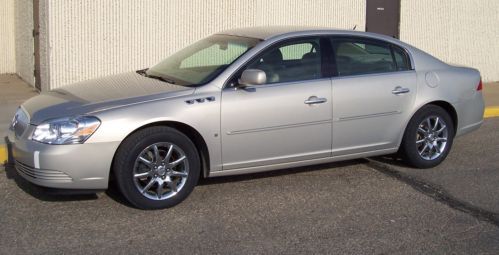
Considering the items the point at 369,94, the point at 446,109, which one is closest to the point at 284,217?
the point at 369,94

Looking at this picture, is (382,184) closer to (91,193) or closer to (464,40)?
(91,193)

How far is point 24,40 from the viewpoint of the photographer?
39.9 ft

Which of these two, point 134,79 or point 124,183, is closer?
point 124,183

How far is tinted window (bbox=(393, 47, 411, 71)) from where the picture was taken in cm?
681

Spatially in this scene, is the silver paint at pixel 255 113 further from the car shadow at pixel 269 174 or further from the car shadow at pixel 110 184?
the car shadow at pixel 269 174

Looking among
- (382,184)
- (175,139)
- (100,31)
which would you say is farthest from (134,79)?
(100,31)

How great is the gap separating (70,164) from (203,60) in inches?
76.6

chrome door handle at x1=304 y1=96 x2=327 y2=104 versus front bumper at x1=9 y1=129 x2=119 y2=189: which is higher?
chrome door handle at x1=304 y1=96 x2=327 y2=104

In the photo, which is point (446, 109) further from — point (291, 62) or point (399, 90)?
point (291, 62)

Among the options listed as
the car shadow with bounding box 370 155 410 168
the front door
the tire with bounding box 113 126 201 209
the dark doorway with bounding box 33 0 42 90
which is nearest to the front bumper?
the tire with bounding box 113 126 201 209

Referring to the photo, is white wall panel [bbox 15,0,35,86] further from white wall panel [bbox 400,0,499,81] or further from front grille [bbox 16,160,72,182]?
white wall panel [bbox 400,0,499,81]

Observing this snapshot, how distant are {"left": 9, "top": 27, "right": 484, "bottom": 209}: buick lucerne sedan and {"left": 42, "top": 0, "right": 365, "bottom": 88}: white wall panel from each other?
356 cm

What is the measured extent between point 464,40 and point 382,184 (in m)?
7.67

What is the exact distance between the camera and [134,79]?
6445mm
